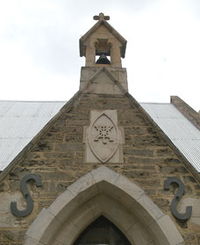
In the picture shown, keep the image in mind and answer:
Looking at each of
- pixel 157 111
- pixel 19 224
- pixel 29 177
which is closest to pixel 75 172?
pixel 29 177

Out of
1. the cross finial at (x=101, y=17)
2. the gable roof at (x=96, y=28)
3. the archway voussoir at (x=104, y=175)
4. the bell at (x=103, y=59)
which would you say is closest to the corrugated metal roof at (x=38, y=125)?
the archway voussoir at (x=104, y=175)

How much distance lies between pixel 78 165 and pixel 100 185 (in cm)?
49

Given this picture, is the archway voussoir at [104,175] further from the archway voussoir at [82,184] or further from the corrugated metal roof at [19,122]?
the corrugated metal roof at [19,122]

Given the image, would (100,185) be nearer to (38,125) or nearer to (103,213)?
(103,213)

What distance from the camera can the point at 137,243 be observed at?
18.9ft

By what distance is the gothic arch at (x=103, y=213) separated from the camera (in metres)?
5.36

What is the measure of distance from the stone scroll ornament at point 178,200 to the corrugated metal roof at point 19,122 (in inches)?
139

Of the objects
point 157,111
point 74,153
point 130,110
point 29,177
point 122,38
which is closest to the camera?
point 29,177

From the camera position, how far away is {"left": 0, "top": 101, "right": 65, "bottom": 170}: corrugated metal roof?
8273mm

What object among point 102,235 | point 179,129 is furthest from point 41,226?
point 179,129

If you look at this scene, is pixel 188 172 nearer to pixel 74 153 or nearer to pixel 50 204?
pixel 74 153

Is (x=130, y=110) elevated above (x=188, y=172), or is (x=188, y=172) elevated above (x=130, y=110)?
(x=130, y=110)

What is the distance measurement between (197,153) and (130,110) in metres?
2.71

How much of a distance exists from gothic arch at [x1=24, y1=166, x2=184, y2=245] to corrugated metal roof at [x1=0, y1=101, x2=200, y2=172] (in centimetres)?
225
